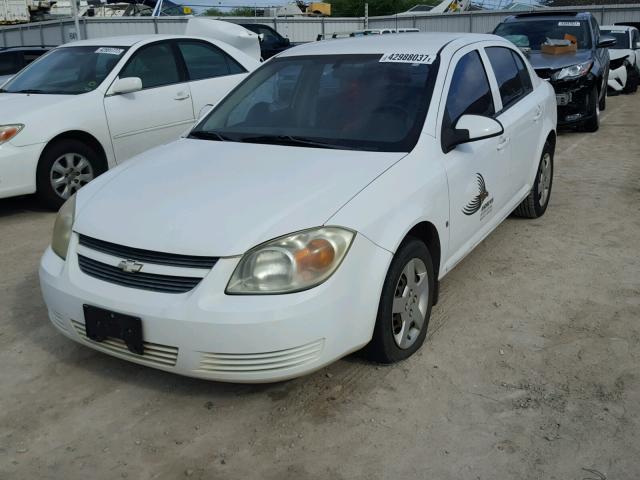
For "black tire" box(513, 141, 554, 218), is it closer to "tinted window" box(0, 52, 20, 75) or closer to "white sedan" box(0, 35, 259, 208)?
"white sedan" box(0, 35, 259, 208)

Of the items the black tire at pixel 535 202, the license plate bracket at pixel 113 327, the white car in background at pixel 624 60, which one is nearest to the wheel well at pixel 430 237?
the license plate bracket at pixel 113 327

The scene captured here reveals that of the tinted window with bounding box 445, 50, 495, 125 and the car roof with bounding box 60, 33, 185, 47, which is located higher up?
the car roof with bounding box 60, 33, 185, 47

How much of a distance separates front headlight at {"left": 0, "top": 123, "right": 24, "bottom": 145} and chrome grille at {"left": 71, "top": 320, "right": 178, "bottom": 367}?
11.2 feet

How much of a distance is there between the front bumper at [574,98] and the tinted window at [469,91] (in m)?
5.44

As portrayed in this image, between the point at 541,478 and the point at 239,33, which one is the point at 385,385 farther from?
the point at 239,33

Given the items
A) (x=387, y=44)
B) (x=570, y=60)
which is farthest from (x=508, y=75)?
(x=570, y=60)

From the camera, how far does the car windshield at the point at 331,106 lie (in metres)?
3.73

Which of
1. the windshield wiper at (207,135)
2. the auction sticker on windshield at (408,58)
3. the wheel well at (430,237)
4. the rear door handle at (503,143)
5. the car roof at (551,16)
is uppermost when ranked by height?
the car roof at (551,16)

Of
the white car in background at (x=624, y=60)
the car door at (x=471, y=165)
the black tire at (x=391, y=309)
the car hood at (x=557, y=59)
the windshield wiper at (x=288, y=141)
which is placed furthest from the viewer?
the white car in background at (x=624, y=60)

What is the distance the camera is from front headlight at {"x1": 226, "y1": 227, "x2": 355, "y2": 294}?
2840 mm

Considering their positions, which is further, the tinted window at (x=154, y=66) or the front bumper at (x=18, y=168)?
the tinted window at (x=154, y=66)

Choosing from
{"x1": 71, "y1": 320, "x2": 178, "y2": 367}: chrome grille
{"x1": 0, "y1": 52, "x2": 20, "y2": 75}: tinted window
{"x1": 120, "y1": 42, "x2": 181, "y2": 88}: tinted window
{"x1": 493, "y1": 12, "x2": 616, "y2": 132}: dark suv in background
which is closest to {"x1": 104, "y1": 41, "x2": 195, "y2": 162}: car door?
{"x1": 120, "y1": 42, "x2": 181, "y2": 88}: tinted window

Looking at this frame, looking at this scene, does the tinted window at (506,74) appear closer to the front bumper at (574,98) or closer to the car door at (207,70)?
the car door at (207,70)

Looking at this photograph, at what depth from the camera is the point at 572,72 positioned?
9.41 m
